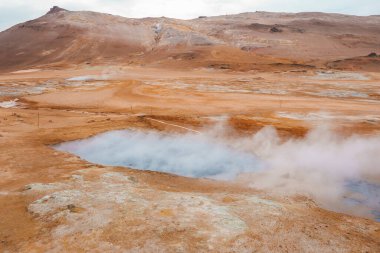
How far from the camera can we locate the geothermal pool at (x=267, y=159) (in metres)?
10.4

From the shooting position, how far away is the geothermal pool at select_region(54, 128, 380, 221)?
10.4 meters

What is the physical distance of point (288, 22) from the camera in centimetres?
9750

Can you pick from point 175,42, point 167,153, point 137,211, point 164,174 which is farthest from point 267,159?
point 175,42

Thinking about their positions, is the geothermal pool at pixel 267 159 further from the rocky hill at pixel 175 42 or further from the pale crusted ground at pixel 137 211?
the rocky hill at pixel 175 42

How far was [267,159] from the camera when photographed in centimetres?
1342

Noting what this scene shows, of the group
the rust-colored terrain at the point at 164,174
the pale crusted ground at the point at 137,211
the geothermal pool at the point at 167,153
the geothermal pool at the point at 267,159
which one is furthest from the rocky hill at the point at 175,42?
the pale crusted ground at the point at 137,211

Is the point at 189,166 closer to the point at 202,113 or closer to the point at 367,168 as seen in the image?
the point at 367,168

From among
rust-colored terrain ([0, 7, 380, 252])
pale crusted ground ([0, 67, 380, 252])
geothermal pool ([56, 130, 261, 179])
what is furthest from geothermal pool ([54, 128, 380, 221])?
pale crusted ground ([0, 67, 380, 252])

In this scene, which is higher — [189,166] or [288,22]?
[288,22]

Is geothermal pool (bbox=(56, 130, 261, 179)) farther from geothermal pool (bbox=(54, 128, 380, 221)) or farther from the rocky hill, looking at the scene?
the rocky hill

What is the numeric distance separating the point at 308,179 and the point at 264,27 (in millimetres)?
81665

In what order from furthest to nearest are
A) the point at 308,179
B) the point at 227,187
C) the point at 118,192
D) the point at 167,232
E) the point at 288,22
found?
the point at 288,22 → the point at 308,179 → the point at 227,187 → the point at 118,192 → the point at 167,232

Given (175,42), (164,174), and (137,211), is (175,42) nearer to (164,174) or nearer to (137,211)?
(164,174)

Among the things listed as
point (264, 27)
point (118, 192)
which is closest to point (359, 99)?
point (118, 192)
